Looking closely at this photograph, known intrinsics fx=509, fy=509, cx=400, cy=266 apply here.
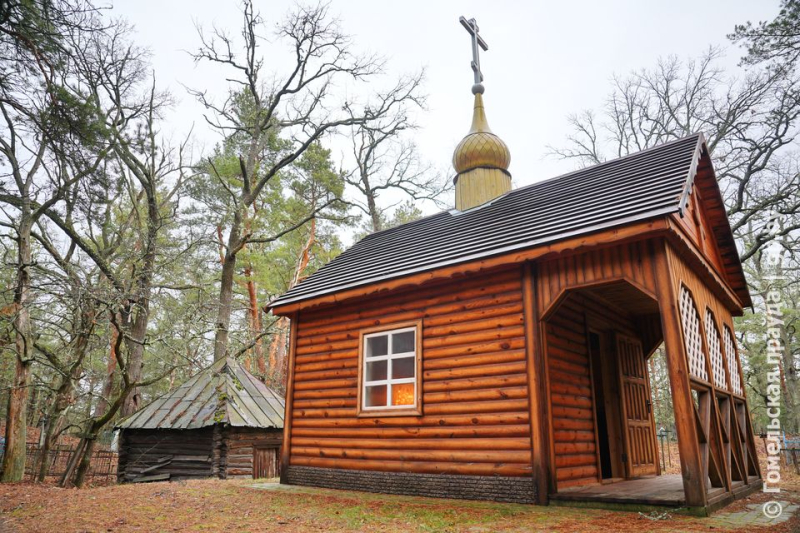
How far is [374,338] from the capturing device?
356 inches

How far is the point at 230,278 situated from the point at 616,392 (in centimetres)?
1278

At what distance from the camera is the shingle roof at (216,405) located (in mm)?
13117

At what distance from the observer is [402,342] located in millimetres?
8930

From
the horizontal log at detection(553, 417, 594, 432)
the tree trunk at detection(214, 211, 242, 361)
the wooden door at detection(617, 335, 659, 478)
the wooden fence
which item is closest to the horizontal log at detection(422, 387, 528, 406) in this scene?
the horizontal log at detection(553, 417, 594, 432)

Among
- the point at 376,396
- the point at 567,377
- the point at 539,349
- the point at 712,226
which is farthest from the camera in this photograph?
the point at 712,226

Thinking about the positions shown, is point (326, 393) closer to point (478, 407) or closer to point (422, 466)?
point (422, 466)

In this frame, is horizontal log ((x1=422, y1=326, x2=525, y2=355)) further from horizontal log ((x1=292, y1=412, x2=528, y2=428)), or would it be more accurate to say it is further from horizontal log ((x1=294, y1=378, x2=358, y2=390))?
horizontal log ((x1=294, y1=378, x2=358, y2=390))

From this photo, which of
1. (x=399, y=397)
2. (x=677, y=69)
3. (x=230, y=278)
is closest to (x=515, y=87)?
(x=677, y=69)

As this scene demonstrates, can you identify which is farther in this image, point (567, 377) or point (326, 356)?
point (326, 356)

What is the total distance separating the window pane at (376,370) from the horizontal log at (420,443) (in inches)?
40.4

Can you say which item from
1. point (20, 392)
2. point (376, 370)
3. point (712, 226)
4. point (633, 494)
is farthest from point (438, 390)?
point (20, 392)

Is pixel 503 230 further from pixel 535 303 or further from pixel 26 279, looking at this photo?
pixel 26 279

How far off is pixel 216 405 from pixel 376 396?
6686mm

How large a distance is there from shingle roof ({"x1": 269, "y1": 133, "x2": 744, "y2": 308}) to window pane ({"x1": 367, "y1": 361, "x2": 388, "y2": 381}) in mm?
1427
